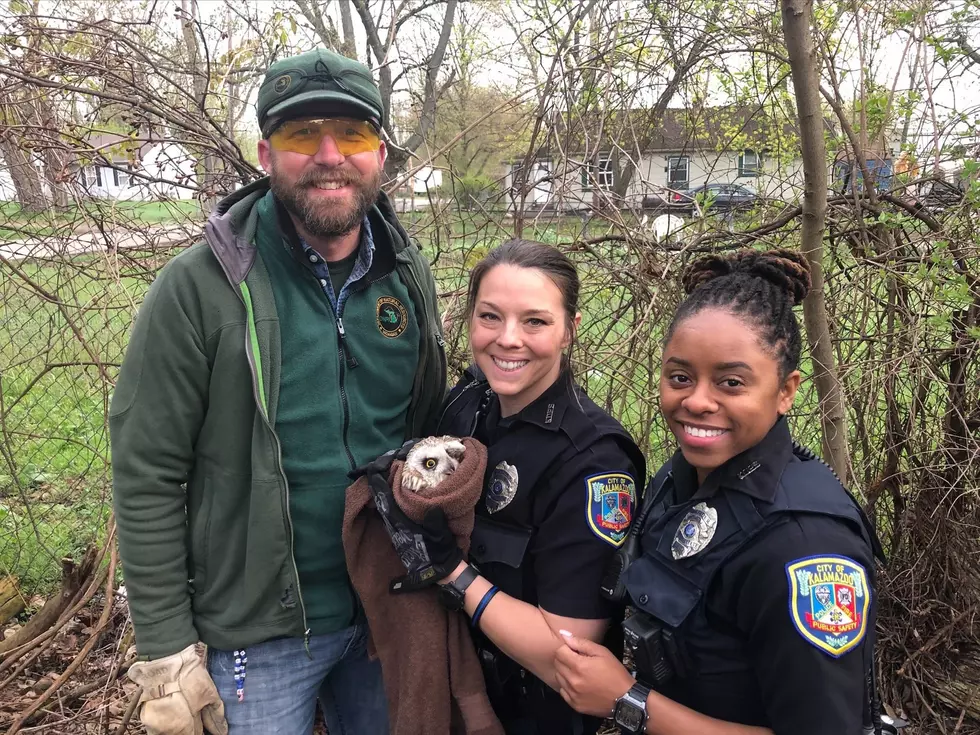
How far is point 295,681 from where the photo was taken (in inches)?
71.1

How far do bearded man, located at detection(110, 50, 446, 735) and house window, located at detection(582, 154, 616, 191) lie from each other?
1107 mm

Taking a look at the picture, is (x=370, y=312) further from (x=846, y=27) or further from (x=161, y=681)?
(x=846, y=27)

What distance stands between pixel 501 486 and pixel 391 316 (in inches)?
24.8

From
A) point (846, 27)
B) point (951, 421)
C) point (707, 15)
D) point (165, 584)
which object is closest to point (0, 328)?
point (165, 584)

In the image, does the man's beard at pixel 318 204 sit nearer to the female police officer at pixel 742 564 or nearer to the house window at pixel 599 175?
the female police officer at pixel 742 564

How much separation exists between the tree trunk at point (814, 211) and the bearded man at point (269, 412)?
1.29 m

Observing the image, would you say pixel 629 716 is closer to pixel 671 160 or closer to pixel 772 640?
pixel 772 640

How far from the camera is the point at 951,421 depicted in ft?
8.18

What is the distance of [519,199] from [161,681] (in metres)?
2.31

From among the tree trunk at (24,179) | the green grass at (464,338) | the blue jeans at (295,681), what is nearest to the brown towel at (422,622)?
the blue jeans at (295,681)

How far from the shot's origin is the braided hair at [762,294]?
137cm

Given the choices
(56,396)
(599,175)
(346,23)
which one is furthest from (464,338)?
(346,23)

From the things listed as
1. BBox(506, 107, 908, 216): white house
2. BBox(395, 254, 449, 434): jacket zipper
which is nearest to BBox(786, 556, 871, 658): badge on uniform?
BBox(395, 254, 449, 434): jacket zipper

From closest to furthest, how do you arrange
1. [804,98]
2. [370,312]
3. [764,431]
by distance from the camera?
[764,431]
[370,312]
[804,98]
